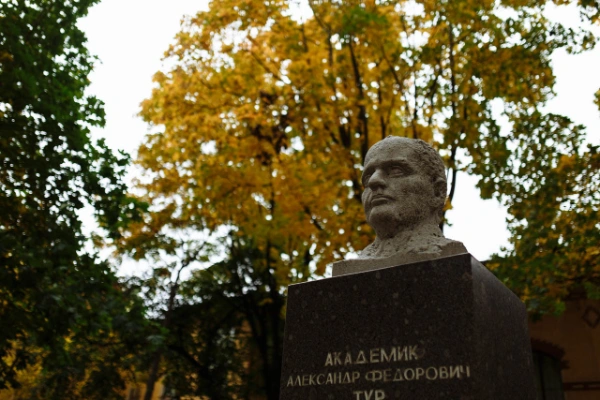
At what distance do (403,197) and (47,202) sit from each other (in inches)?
246

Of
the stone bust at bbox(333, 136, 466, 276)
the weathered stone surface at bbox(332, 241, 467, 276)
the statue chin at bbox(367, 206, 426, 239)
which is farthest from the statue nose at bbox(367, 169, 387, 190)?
the weathered stone surface at bbox(332, 241, 467, 276)

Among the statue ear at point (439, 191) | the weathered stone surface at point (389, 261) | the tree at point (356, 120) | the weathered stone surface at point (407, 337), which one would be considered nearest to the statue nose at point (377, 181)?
the statue ear at point (439, 191)

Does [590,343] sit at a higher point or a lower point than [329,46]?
lower

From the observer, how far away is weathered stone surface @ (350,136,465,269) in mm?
4023

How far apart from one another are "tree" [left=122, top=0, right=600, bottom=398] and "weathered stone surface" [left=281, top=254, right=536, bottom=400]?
4223mm

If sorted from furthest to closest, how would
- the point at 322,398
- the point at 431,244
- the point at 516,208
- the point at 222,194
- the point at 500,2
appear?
1. the point at 222,194
2. the point at 500,2
3. the point at 516,208
4. the point at 431,244
5. the point at 322,398

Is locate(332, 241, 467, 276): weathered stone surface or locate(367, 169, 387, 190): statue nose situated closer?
locate(332, 241, 467, 276): weathered stone surface

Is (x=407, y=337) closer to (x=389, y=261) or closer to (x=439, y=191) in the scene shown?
(x=389, y=261)

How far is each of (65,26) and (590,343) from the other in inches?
500

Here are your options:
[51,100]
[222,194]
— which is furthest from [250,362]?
[51,100]

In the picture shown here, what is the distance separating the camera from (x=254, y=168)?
10.1 m

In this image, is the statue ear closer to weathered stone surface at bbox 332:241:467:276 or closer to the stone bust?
the stone bust

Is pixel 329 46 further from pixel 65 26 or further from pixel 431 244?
pixel 431 244

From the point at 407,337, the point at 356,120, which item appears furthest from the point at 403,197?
the point at 356,120
